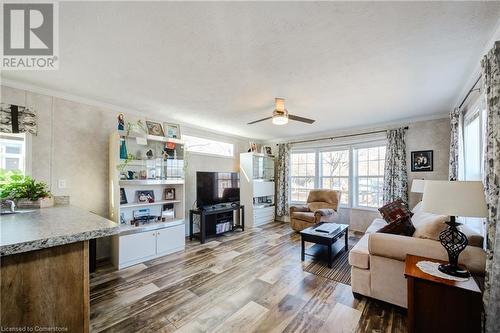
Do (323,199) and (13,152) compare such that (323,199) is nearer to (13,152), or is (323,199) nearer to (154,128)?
(154,128)

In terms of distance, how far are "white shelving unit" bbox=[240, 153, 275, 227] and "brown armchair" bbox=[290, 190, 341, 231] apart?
98cm

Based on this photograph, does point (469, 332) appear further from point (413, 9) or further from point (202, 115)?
point (202, 115)

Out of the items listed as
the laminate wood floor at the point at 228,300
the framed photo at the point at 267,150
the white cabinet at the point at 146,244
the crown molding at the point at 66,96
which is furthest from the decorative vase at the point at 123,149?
the framed photo at the point at 267,150

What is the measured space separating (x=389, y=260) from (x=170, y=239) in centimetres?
311

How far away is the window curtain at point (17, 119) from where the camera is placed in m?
2.46

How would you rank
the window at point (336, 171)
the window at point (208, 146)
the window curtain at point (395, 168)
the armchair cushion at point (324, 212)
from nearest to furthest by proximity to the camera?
1. the window curtain at point (395, 168)
2. the armchair cushion at point (324, 212)
3. the window at point (208, 146)
4. the window at point (336, 171)

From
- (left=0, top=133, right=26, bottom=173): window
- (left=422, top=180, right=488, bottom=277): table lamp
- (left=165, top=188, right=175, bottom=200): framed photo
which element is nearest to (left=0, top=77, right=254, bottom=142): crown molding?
(left=0, top=133, right=26, bottom=173): window

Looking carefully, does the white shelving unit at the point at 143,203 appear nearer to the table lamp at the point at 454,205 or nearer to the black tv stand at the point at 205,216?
→ the black tv stand at the point at 205,216

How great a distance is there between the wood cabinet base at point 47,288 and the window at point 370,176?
5.20 meters

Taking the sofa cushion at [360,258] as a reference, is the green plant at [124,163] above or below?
above

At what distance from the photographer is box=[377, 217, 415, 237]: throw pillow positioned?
221 cm

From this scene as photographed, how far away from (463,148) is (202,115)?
4279 mm

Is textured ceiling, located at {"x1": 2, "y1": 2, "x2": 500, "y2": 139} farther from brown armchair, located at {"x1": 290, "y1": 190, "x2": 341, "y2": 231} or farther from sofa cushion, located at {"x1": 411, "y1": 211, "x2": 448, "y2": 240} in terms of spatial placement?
brown armchair, located at {"x1": 290, "y1": 190, "x2": 341, "y2": 231}

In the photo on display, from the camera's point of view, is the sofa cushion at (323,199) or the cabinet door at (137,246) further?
the sofa cushion at (323,199)
